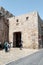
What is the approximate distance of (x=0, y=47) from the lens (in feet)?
55.7


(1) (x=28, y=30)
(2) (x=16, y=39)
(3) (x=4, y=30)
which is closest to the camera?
(1) (x=28, y=30)

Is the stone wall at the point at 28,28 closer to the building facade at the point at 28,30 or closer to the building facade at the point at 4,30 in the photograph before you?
the building facade at the point at 28,30

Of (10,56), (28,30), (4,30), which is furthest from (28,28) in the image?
(10,56)

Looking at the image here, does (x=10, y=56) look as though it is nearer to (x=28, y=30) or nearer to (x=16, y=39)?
(x=28, y=30)

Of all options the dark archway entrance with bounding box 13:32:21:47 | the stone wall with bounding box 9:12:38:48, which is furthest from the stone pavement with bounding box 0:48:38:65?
the dark archway entrance with bounding box 13:32:21:47

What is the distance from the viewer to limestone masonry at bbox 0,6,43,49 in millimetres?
16344

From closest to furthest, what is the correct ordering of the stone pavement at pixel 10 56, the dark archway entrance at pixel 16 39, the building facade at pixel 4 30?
the stone pavement at pixel 10 56 → the building facade at pixel 4 30 → the dark archway entrance at pixel 16 39

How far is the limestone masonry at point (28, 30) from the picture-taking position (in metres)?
16.3

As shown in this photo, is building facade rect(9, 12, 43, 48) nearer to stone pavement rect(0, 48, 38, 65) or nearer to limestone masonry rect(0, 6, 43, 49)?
limestone masonry rect(0, 6, 43, 49)

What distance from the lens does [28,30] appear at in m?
16.9

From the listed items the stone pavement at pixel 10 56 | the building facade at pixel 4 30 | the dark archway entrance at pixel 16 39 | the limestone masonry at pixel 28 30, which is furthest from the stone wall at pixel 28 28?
the stone pavement at pixel 10 56

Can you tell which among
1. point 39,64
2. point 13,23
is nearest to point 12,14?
point 13,23

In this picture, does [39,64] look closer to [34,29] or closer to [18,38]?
[34,29]

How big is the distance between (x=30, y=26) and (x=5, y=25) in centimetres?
369
